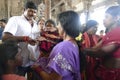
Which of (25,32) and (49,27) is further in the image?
(49,27)

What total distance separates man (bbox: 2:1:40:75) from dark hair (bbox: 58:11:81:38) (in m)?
1.09

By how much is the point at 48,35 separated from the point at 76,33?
1841 millimetres

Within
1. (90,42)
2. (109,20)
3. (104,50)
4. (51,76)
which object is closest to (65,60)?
(51,76)

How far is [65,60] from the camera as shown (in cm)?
284

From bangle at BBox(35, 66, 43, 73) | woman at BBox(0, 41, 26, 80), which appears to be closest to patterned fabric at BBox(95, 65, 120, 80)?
bangle at BBox(35, 66, 43, 73)

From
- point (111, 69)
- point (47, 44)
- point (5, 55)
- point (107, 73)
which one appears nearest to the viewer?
point (5, 55)

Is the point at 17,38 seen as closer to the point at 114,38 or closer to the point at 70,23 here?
the point at 70,23

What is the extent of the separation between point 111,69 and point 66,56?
756mm

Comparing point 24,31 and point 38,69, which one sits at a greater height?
point 24,31

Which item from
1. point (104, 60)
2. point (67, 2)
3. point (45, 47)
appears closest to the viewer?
point (104, 60)

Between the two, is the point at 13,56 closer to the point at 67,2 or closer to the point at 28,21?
the point at 28,21

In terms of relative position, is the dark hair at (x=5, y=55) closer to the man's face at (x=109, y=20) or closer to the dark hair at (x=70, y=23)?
the dark hair at (x=70, y=23)

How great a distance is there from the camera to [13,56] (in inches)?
98.9

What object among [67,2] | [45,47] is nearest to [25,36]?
[45,47]
